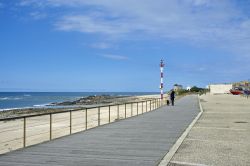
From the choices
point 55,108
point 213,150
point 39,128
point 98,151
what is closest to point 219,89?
point 55,108

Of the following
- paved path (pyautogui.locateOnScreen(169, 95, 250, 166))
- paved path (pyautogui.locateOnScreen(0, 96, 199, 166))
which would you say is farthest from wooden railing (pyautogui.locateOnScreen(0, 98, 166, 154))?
paved path (pyautogui.locateOnScreen(169, 95, 250, 166))

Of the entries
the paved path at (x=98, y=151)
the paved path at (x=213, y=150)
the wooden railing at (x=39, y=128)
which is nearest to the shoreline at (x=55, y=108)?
the wooden railing at (x=39, y=128)

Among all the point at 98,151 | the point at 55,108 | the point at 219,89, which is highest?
the point at 219,89

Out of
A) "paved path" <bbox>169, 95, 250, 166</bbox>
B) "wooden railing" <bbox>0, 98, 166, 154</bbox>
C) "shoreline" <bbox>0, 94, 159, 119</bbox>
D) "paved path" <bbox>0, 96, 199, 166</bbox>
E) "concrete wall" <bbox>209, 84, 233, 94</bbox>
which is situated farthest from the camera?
"concrete wall" <bbox>209, 84, 233, 94</bbox>

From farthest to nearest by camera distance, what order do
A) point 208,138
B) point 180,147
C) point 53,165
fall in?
point 208,138 < point 180,147 < point 53,165

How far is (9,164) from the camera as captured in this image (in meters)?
8.03

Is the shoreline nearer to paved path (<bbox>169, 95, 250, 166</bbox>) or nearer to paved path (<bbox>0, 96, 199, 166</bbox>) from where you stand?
paved path (<bbox>0, 96, 199, 166</bbox>)

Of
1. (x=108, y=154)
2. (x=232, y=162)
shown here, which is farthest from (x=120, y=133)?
(x=232, y=162)

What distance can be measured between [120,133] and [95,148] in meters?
3.52

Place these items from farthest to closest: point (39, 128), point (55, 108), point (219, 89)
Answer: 1. point (219, 89)
2. point (55, 108)
3. point (39, 128)

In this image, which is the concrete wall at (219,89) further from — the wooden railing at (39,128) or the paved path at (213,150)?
the paved path at (213,150)

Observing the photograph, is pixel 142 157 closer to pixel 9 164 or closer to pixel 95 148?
pixel 95 148

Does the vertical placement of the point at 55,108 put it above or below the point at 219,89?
below

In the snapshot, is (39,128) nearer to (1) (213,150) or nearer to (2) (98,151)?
(2) (98,151)
